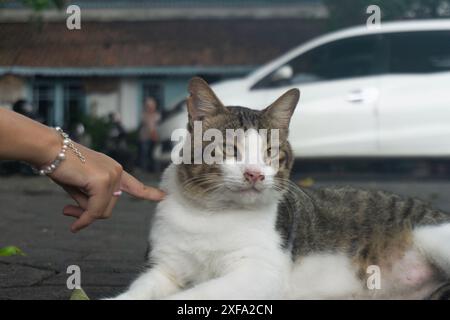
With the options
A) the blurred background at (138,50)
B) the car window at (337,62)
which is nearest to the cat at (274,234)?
the car window at (337,62)

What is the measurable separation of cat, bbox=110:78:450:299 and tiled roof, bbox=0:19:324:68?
62.0 ft

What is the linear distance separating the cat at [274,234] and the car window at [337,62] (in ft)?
21.1

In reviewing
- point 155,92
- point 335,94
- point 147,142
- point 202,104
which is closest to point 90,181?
point 202,104

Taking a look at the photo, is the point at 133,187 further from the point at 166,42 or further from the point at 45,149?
the point at 166,42

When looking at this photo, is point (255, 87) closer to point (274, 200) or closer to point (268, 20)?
point (274, 200)

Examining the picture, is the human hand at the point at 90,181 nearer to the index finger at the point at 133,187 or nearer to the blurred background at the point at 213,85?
the index finger at the point at 133,187

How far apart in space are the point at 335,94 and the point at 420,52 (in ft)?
4.39

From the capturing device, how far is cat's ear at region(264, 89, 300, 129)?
3.58m

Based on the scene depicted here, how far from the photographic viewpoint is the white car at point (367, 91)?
33.1 ft

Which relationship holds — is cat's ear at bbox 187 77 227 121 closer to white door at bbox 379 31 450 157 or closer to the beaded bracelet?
the beaded bracelet
